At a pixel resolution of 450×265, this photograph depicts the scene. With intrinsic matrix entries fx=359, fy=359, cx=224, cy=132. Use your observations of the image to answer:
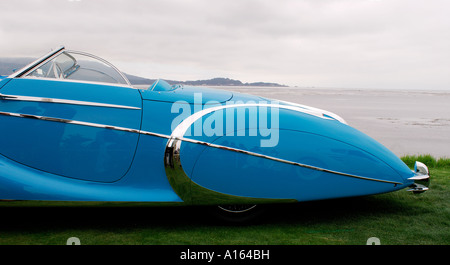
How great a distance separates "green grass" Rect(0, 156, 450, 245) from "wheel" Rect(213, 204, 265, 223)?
0.21 ft

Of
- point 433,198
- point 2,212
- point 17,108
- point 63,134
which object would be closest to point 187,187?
point 63,134

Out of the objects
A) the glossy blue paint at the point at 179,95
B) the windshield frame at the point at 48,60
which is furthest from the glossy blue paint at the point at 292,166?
the windshield frame at the point at 48,60

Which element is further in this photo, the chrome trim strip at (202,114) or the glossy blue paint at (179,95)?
the glossy blue paint at (179,95)

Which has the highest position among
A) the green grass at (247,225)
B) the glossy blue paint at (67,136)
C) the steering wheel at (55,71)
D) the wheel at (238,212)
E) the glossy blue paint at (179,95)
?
the steering wheel at (55,71)

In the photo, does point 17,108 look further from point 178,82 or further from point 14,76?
point 178,82

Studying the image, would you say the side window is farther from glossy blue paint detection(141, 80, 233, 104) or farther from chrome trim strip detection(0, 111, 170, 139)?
chrome trim strip detection(0, 111, 170, 139)

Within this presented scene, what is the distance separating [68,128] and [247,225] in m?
1.65

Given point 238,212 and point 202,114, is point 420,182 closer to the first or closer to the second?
point 238,212

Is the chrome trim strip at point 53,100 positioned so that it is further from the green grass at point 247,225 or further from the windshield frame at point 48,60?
the green grass at point 247,225

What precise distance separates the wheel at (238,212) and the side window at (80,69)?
Result: 53.8 inches

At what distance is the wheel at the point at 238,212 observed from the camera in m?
3.03

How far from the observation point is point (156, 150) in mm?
2785

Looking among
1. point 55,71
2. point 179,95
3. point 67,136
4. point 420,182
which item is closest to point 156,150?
point 179,95

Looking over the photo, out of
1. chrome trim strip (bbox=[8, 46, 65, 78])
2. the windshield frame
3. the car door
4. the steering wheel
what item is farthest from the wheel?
chrome trim strip (bbox=[8, 46, 65, 78])
